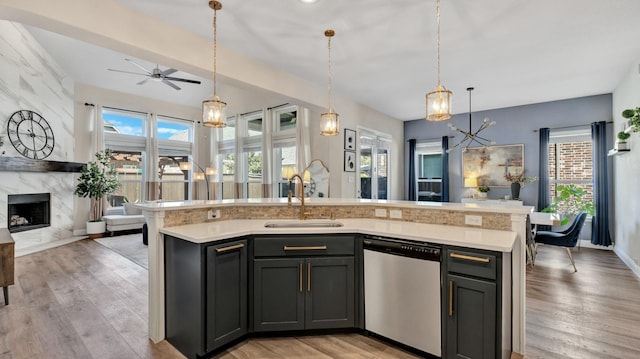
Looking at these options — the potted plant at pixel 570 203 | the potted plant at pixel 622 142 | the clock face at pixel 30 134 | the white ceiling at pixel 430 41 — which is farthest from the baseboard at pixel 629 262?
the clock face at pixel 30 134

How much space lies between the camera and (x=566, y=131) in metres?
5.94

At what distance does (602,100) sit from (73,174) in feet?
35.9

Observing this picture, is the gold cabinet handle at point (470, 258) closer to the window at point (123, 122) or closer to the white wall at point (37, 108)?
the white wall at point (37, 108)

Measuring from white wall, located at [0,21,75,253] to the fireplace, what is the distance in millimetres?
85

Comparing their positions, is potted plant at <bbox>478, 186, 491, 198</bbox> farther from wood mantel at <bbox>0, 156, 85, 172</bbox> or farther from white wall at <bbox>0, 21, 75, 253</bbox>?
white wall at <bbox>0, 21, 75, 253</bbox>

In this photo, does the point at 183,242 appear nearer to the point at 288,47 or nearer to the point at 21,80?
the point at 288,47

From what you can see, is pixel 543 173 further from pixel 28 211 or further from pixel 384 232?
pixel 28 211

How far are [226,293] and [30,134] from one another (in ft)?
19.0

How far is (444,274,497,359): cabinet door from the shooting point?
71.6 inches

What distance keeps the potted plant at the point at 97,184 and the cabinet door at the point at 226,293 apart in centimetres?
597

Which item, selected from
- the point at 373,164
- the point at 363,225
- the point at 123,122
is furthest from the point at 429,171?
the point at 123,122

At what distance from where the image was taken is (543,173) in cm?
604

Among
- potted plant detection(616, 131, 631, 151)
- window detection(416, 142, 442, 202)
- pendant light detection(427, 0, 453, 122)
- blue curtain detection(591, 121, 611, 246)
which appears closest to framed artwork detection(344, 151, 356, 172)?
window detection(416, 142, 442, 202)

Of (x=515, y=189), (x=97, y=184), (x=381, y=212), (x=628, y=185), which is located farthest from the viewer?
(x=97, y=184)
